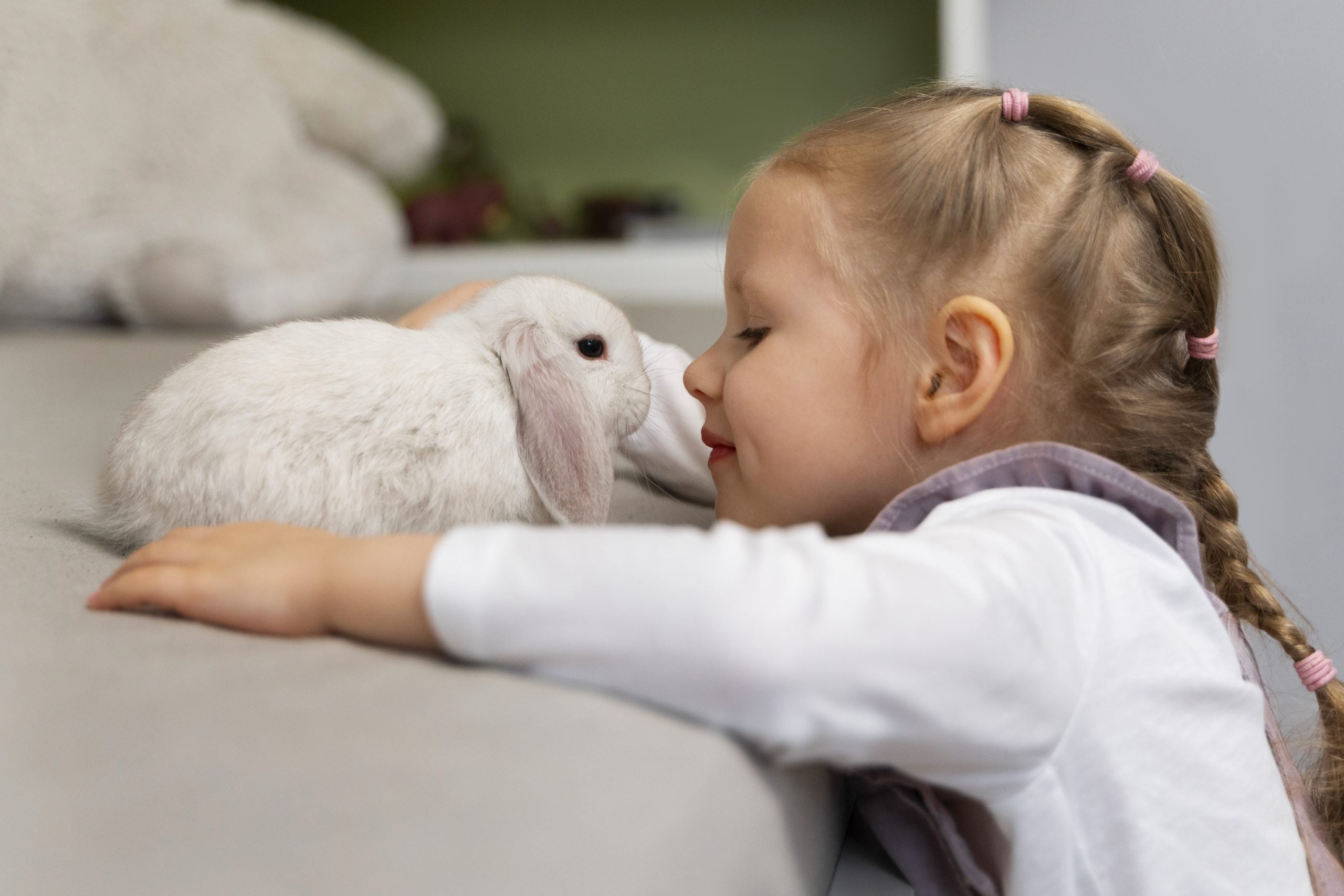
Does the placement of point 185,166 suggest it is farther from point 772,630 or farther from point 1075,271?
point 772,630

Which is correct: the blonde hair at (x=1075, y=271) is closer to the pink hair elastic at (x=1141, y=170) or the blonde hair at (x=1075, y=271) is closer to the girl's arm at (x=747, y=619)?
the pink hair elastic at (x=1141, y=170)

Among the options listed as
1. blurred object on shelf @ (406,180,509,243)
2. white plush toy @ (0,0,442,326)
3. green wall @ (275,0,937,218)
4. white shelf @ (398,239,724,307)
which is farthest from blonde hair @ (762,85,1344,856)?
blurred object on shelf @ (406,180,509,243)

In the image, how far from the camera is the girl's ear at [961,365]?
2.49 feet

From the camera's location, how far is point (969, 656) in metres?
0.52

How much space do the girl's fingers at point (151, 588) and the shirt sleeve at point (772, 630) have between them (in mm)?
158

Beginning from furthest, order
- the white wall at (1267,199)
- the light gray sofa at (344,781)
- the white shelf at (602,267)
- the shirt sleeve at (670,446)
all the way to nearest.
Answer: the white shelf at (602,267)
the white wall at (1267,199)
the shirt sleeve at (670,446)
the light gray sofa at (344,781)

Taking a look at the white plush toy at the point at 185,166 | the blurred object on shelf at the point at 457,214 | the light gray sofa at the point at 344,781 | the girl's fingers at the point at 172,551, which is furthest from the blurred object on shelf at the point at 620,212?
the light gray sofa at the point at 344,781

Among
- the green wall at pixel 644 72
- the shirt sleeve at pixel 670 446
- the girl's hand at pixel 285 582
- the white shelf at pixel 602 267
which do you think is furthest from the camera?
the green wall at pixel 644 72

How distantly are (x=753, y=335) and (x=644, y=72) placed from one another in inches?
96.4

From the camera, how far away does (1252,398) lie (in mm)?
1662

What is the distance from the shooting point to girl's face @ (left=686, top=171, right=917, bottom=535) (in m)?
0.80

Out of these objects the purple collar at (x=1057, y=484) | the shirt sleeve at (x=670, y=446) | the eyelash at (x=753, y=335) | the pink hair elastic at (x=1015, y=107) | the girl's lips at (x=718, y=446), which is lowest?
the shirt sleeve at (x=670, y=446)

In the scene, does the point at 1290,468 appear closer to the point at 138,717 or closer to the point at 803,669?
the point at 803,669

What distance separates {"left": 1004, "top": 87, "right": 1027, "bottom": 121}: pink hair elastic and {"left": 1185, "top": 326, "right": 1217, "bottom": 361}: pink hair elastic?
0.68ft
